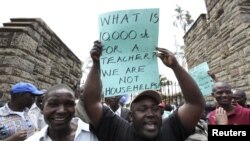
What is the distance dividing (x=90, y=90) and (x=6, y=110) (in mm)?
1608

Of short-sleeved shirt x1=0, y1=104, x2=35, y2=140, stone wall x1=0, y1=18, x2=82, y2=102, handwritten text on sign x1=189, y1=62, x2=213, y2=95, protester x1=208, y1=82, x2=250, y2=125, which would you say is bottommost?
short-sleeved shirt x1=0, y1=104, x2=35, y2=140

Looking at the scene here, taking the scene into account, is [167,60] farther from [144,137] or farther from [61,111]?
[61,111]

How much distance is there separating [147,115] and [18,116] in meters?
1.85

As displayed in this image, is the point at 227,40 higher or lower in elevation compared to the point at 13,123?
higher

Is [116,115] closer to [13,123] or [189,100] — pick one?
[189,100]

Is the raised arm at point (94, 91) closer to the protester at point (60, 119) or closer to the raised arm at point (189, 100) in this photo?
the protester at point (60, 119)

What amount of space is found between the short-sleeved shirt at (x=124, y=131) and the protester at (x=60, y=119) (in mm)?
99

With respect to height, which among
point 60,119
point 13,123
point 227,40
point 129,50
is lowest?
point 13,123

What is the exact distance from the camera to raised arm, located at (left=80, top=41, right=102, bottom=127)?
226 cm

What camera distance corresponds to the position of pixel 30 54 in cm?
585

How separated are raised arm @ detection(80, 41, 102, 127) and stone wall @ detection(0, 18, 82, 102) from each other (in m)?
3.44

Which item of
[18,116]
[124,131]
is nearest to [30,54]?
[18,116]

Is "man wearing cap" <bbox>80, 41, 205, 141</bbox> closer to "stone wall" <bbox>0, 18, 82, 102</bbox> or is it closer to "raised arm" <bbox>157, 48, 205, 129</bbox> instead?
"raised arm" <bbox>157, 48, 205, 129</bbox>

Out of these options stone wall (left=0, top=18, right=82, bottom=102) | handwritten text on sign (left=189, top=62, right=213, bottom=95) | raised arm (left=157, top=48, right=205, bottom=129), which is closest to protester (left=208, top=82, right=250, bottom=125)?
handwritten text on sign (left=189, top=62, right=213, bottom=95)
